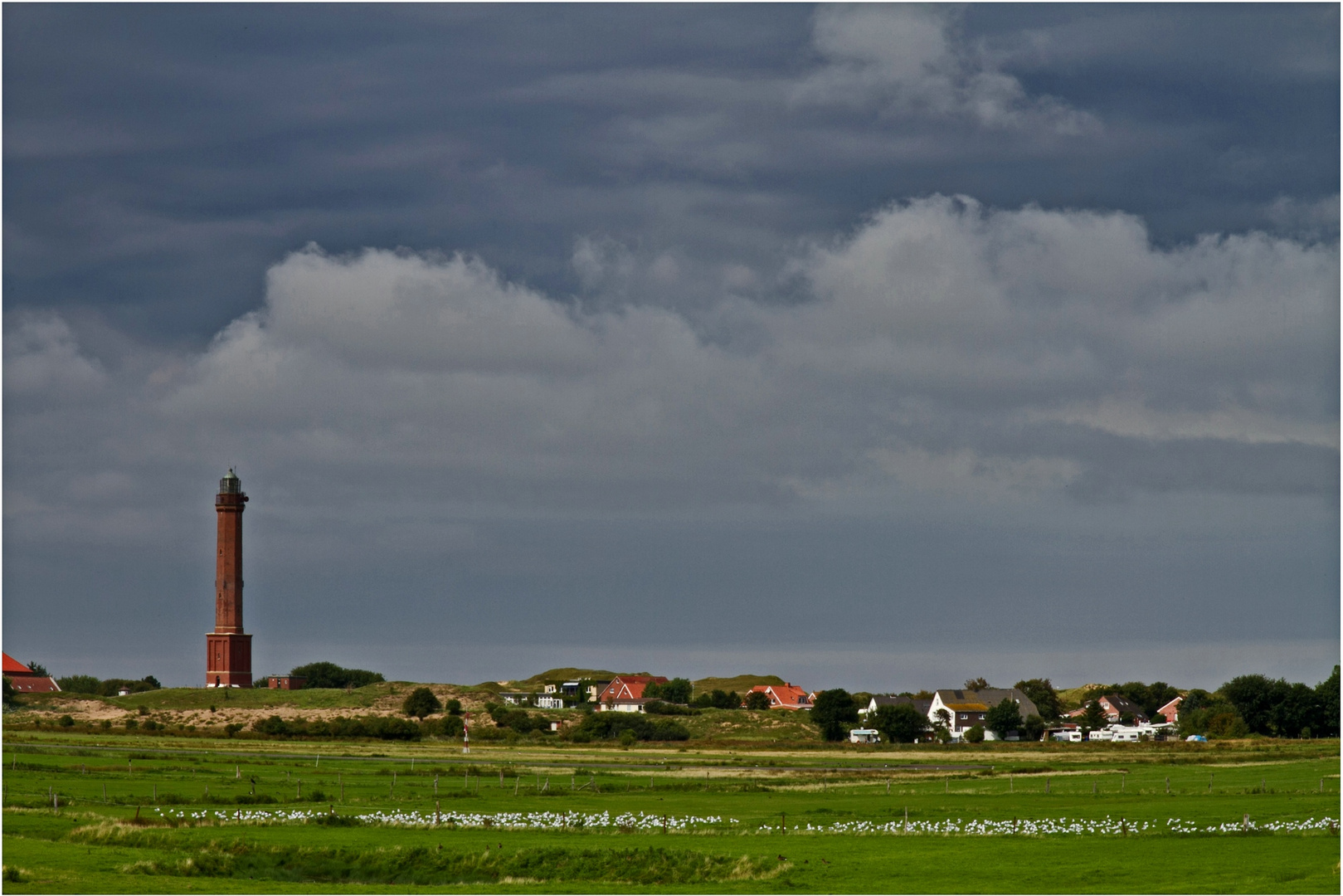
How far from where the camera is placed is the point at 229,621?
180 m

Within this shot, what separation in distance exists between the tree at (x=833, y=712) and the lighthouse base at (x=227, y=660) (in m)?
75.3

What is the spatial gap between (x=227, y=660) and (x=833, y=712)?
258ft

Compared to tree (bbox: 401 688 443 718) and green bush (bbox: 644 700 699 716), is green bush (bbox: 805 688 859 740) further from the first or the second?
tree (bbox: 401 688 443 718)

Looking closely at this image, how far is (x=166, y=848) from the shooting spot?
156ft

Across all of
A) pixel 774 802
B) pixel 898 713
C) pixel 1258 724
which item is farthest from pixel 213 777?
pixel 1258 724

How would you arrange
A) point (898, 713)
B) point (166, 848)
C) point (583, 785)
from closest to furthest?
point (166, 848), point (583, 785), point (898, 713)

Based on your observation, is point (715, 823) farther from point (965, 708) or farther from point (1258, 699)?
point (965, 708)

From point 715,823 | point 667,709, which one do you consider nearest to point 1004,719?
point 667,709

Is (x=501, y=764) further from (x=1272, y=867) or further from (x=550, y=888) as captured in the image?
(x=1272, y=867)

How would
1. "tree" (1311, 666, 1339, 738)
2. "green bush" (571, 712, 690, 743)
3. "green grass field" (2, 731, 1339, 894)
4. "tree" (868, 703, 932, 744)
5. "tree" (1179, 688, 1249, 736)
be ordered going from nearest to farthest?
"green grass field" (2, 731, 1339, 894) → "tree" (1311, 666, 1339, 738) → "tree" (1179, 688, 1249, 736) → "green bush" (571, 712, 690, 743) → "tree" (868, 703, 932, 744)

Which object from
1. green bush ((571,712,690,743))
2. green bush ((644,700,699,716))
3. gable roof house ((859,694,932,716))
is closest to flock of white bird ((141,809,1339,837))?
green bush ((571,712,690,743))

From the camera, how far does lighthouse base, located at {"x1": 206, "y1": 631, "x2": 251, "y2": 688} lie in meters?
179

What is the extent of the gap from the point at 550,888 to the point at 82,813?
1031 inches

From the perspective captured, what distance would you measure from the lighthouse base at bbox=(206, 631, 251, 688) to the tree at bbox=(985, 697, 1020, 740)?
310ft
